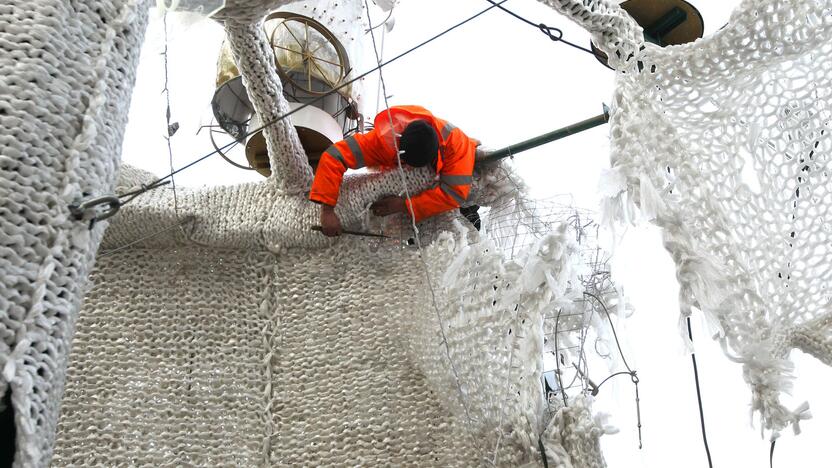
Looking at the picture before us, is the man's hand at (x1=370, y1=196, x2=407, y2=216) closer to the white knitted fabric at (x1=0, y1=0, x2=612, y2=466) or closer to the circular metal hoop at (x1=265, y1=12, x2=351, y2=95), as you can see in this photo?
the white knitted fabric at (x1=0, y1=0, x2=612, y2=466)

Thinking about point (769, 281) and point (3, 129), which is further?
point (769, 281)

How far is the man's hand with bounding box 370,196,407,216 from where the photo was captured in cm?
141

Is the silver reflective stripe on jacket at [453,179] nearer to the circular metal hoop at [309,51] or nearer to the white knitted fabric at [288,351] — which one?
the white knitted fabric at [288,351]

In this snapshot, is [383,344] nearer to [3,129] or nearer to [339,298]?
[339,298]

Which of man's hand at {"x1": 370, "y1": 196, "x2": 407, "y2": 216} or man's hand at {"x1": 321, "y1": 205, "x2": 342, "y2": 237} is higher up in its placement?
man's hand at {"x1": 370, "y1": 196, "x2": 407, "y2": 216}

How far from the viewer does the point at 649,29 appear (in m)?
1.31

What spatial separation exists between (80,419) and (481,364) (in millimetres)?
674

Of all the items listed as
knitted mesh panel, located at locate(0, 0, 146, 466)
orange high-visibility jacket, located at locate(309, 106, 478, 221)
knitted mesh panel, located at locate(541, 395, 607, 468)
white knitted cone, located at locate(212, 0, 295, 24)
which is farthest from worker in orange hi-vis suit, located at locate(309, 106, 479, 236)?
knitted mesh panel, located at locate(0, 0, 146, 466)


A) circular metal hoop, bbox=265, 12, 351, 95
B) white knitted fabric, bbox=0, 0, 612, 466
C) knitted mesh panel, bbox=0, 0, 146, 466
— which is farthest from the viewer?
circular metal hoop, bbox=265, 12, 351, 95

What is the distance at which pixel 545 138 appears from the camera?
1388 mm

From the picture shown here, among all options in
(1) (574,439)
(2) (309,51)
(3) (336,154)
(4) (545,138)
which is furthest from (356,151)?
(1) (574,439)

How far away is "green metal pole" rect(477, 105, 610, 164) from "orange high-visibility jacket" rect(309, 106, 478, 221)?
0.22 ft

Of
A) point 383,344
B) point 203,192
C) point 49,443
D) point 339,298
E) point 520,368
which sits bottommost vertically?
point 49,443

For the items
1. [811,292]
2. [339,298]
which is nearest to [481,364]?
[339,298]
